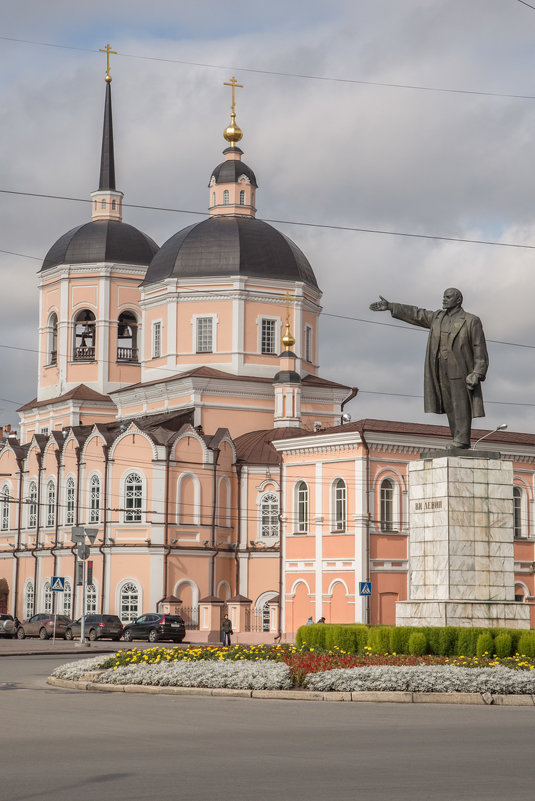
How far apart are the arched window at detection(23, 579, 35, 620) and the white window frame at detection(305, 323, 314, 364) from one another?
60.4ft

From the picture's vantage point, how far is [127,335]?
73.3 m

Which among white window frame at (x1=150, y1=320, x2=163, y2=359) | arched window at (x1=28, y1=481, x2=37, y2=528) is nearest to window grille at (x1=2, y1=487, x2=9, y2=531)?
arched window at (x1=28, y1=481, x2=37, y2=528)

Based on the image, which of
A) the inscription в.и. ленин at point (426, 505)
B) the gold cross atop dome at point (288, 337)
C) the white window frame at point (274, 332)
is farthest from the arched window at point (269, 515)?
the inscription в.и. ленин at point (426, 505)

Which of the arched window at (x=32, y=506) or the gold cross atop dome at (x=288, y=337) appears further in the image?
the arched window at (x=32, y=506)

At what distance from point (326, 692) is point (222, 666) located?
2496mm

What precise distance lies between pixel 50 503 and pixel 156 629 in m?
17.1

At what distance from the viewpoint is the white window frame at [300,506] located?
182 feet

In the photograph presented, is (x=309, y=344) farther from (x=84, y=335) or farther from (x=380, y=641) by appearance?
(x=380, y=641)

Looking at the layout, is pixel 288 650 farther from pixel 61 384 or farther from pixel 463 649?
pixel 61 384

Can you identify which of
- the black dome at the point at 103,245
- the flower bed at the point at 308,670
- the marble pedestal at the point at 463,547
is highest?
the black dome at the point at 103,245

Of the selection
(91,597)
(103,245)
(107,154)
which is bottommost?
(91,597)

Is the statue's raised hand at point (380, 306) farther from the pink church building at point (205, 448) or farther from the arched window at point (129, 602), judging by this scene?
the arched window at point (129, 602)

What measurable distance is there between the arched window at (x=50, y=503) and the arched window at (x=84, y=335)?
303 inches

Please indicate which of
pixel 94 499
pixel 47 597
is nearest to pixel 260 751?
pixel 94 499
